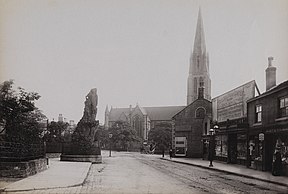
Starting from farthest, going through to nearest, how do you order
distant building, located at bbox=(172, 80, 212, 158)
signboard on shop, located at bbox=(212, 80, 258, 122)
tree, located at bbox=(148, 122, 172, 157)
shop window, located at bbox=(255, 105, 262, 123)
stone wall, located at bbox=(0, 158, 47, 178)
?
tree, located at bbox=(148, 122, 172, 157), distant building, located at bbox=(172, 80, 212, 158), signboard on shop, located at bbox=(212, 80, 258, 122), shop window, located at bbox=(255, 105, 262, 123), stone wall, located at bbox=(0, 158, 47, 178)

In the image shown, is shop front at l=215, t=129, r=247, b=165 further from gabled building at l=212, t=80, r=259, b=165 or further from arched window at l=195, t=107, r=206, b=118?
arched window at l=195, t=107, r=206, b=118

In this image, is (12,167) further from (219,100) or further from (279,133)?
(219,100)

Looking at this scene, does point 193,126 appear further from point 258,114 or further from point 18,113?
point 18,113

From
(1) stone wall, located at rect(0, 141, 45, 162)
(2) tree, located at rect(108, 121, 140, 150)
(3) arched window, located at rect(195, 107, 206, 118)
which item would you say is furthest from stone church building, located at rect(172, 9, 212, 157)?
(1) stone wall, located at rect(0, 141, 45, 162)

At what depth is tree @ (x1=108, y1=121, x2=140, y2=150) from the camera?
29928mm

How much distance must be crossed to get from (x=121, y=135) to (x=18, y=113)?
1973 centimetres

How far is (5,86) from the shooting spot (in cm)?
922

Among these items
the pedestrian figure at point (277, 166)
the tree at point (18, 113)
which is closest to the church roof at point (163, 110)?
the pedestrian figure at point (277, 166)

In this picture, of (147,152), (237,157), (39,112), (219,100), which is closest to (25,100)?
(39,112)

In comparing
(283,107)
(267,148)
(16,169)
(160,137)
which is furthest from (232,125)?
(160,137)

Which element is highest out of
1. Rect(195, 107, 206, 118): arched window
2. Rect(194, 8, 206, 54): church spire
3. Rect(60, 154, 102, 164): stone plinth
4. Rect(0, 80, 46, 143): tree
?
Rect(194, 8, 206, 54): church spire

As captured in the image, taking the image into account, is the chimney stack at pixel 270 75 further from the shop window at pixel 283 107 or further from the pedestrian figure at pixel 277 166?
the pedestrian figure at pixel 277 166

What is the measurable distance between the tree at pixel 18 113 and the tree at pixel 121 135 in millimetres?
16413

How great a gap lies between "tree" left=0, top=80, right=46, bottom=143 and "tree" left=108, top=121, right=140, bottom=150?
16.4 meters
